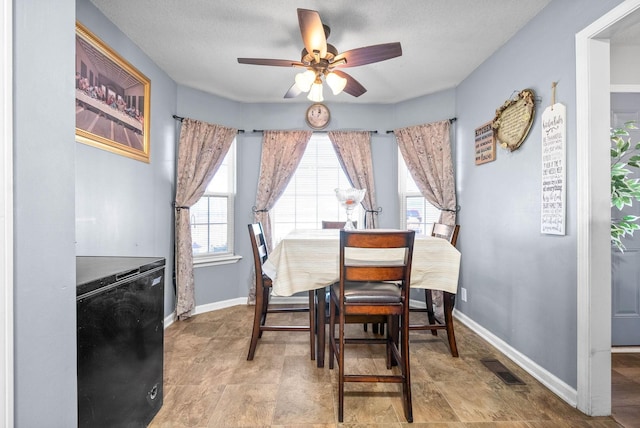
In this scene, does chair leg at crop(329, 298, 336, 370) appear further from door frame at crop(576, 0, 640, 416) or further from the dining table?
door frame at crop(576, 0, 640, 416)

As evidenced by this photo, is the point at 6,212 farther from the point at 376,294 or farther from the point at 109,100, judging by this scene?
the point at 109,100

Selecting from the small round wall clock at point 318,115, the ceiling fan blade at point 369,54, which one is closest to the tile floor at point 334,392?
the ceiling fan blade at point 369,54

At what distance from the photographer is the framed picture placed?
200 centimetres

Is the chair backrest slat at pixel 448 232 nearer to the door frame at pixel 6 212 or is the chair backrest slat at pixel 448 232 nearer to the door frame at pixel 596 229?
the door frame at pixel 596 229

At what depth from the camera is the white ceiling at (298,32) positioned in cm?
208

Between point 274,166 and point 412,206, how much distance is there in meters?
1.78

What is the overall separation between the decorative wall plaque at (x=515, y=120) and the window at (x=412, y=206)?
4.16ft

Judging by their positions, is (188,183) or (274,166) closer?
(188,183)

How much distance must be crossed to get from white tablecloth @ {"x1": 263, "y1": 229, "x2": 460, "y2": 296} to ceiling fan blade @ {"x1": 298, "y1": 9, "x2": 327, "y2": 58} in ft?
4.13

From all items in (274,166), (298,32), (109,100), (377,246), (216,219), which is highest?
(298,32)

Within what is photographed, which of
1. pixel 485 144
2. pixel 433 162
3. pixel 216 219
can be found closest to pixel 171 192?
pixel 216 219

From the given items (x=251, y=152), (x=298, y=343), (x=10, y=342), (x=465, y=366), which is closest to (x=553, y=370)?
(x=465, y=366)

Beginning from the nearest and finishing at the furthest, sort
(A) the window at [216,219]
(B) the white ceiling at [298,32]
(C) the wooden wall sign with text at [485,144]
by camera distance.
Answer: (B) the white ceiling at [298,32] → (C) the wooden wall sign with text at [485,144] → (A) the window at [216,219]

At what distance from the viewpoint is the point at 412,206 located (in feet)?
12.3
